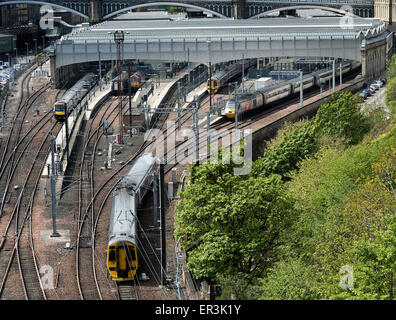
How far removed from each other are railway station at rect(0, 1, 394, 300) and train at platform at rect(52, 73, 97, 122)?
0.78 feet

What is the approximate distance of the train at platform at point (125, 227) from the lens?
112 ft

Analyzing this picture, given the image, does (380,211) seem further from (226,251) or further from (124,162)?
(124,162)

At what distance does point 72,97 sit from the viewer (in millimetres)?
69438

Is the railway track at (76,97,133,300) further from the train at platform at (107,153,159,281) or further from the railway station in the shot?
the train at platform at (107,153,159,281)

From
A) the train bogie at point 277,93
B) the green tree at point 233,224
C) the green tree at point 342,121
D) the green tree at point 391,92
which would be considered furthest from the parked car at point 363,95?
the green tree at point 233,224

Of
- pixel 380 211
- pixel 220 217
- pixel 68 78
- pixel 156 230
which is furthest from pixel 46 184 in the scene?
pixel 68 78

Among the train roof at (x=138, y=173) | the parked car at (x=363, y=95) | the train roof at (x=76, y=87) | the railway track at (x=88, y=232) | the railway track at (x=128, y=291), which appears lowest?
the railway track at (x=128, y=291)

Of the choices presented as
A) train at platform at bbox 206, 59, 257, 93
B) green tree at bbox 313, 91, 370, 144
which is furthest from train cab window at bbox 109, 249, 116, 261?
train at platform at bbox 206, 59, 257, 93

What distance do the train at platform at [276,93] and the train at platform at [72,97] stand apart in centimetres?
1192

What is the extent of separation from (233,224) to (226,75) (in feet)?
167

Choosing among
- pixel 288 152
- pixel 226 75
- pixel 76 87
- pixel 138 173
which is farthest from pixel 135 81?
pixel 138 173

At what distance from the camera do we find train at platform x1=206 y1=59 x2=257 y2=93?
7619 centimetres

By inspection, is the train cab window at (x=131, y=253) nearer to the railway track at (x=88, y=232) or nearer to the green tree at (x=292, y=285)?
the railway track at (x=88, y=232)

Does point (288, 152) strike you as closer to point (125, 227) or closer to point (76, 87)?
point (125, 227)
